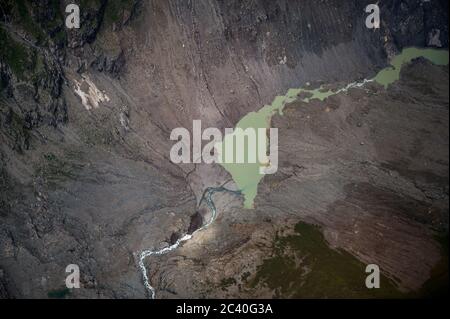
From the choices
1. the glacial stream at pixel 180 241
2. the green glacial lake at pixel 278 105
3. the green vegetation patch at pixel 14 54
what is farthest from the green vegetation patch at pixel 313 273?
the green vegetation patch at pixel 14 54

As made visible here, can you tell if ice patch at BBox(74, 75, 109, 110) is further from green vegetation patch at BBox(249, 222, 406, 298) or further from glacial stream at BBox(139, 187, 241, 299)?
green vegetation patch at BBox(249, 222, 406, 298)

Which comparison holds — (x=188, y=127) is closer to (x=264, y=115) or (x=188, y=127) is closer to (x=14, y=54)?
(x=264, y=115)

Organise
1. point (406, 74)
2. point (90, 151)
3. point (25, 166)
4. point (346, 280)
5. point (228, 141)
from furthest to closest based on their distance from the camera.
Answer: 1. point (406, 74)
2. point (228, 141)
3. point (90, 151)
4. point (25, 166)
5. point (346, 280)

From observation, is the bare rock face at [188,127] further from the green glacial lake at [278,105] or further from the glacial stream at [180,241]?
the green glacial lake at [278,105]

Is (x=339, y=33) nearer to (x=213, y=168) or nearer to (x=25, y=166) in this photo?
(x=213, y=168)

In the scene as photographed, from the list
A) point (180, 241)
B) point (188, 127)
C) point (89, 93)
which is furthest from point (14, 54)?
point (180, 241)

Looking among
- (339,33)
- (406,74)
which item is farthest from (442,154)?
(339,33)
